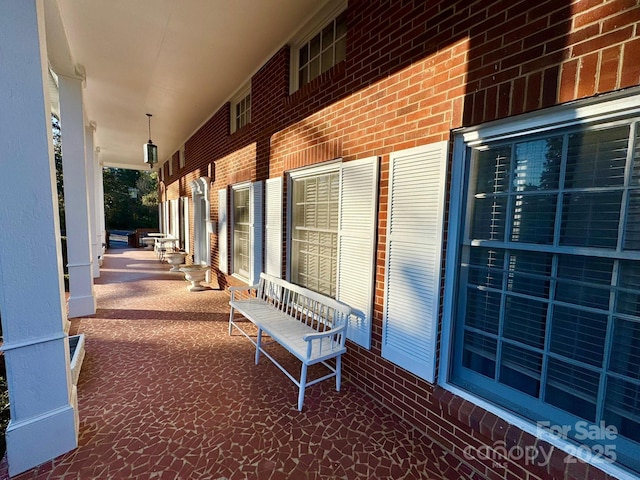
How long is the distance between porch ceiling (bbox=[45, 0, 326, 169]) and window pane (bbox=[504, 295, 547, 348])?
330 centimetres

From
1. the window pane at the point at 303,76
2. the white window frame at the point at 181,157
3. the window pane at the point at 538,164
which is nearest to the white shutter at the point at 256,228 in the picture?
the window pane at the point at 303,76

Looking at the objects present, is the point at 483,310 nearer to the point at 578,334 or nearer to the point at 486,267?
the point at 486,267

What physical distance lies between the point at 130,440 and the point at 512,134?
125 inches

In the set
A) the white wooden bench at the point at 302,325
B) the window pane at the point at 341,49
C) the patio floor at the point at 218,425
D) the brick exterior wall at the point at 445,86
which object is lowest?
the patio floor at the point at 218,425

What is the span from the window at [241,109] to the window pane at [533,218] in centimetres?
433

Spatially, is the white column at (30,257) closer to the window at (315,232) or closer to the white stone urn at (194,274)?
the window at (315,232)

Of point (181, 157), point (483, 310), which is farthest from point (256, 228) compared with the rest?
point (181, 157)

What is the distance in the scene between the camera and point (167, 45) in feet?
11.7

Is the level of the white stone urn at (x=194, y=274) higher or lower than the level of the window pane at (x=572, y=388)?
lower

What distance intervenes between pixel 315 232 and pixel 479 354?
2.05 meters

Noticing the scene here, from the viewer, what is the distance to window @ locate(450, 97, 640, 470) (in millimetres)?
1352

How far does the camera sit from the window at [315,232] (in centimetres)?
310

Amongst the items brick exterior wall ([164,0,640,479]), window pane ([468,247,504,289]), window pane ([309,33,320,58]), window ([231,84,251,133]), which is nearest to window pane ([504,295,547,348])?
window pane ([468,247,504,289])

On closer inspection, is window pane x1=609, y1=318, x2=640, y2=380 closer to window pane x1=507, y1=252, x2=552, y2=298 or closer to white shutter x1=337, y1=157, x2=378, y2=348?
window pane x1=507, y1=252, x2=552, y2=298
